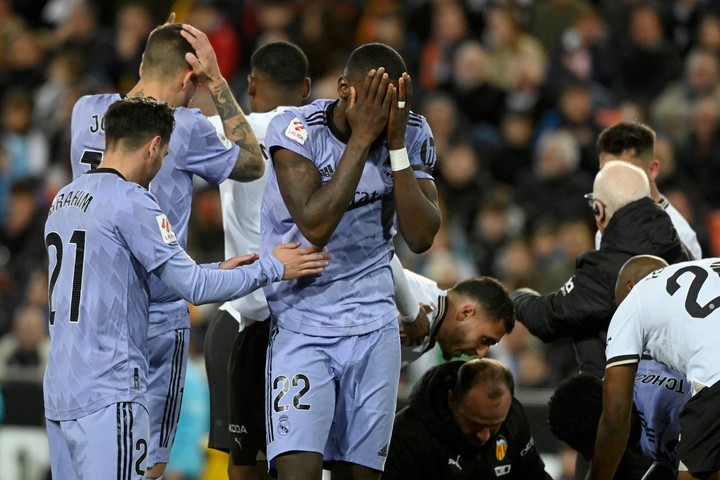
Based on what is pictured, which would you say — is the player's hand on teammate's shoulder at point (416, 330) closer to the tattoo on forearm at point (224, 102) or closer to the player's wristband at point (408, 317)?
the player's wristband at point (408, 317)

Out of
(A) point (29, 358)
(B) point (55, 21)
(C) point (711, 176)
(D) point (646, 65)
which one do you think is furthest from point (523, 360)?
A: (B) point (55, 21)

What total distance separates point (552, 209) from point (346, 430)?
21.3 ft

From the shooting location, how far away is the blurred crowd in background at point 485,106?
11.4 m

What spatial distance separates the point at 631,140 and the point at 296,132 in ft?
8.60

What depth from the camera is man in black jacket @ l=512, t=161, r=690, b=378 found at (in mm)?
6535

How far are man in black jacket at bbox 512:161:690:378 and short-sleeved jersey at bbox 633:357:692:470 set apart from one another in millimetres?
414

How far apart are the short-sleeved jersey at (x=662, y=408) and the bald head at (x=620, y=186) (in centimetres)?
88

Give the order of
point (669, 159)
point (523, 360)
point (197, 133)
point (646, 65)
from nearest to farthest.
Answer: point (197, 133), point (523, 360), point (669, 159), point (646, 65)

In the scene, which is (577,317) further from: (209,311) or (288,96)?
(209,311)

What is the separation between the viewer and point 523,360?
10.4 m

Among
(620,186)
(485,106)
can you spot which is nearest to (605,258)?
(620,186)

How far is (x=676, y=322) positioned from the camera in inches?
212

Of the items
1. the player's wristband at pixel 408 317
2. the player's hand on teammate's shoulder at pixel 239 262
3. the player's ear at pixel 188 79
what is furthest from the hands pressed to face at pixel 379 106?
the player's wristband at pixel 408 317

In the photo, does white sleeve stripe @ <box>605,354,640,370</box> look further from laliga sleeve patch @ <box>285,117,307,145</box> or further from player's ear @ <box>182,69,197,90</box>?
player's ear @ <box>182,69,197,90</box>
